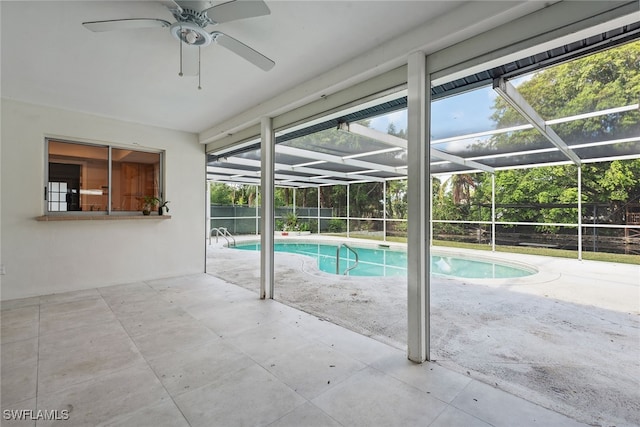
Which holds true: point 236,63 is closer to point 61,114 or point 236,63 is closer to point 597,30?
point 597,30

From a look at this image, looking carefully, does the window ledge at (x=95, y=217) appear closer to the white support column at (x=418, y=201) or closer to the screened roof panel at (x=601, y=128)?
the white support column at (x=418, y=201)

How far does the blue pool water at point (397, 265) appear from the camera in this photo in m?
6.76

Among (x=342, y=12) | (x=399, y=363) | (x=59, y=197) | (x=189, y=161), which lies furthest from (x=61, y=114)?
(x=399, y=363)

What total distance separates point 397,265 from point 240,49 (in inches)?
268

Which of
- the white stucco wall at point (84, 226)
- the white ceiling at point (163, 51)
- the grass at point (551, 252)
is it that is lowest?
the grass at point (551, 252)

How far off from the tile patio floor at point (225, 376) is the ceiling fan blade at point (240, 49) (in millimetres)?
2420

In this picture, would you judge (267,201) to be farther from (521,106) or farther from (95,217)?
(521,106)

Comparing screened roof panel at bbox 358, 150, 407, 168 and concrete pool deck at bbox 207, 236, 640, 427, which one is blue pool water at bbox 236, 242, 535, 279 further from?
screened roof panel at bbox 358, 150, 407, 168

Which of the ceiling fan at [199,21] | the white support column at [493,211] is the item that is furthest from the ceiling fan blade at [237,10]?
the white support column at [493,211]

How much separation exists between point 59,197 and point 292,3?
14.7ft

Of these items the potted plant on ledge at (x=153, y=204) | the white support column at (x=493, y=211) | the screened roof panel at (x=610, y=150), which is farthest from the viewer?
the white support column at (x=493, y=211)

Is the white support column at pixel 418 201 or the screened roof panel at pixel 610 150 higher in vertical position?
the screened roof panel at pixel 610 150

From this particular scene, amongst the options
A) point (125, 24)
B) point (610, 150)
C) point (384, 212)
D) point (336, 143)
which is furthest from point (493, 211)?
point (125, 24)

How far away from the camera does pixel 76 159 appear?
4.45 metres
